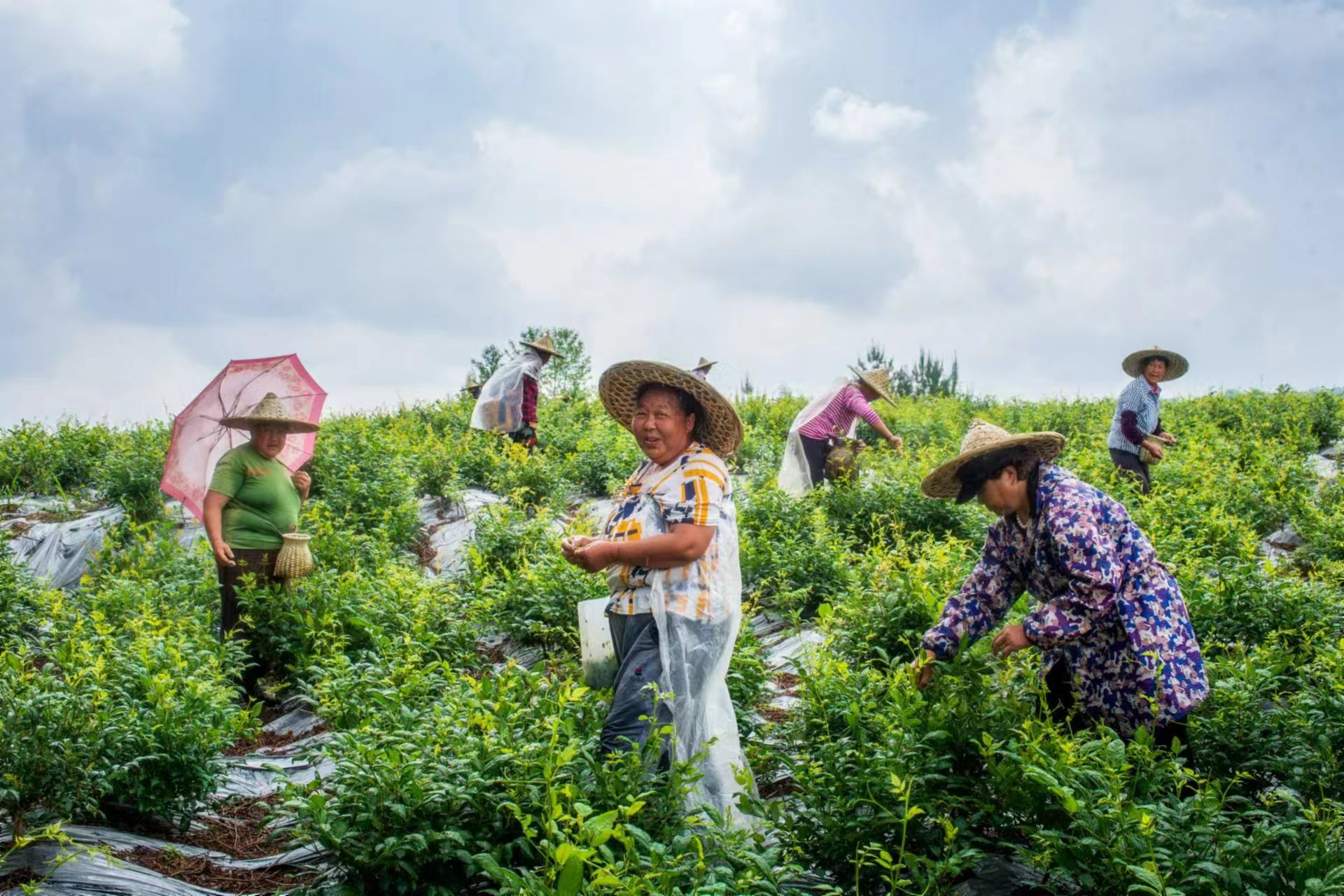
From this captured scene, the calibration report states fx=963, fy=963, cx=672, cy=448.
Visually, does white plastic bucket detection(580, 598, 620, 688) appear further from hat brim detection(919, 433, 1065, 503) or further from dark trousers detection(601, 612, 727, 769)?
hat brim detection(919, 433, 1065, 503)

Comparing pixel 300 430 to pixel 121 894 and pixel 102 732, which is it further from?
pixel 121 894

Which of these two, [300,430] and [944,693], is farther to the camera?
[300,430]

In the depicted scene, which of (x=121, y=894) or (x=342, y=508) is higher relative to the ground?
(x=342, y=508)

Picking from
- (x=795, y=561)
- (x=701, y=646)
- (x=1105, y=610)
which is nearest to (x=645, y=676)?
(x=701, y=646)

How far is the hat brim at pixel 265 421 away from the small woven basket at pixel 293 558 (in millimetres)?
652

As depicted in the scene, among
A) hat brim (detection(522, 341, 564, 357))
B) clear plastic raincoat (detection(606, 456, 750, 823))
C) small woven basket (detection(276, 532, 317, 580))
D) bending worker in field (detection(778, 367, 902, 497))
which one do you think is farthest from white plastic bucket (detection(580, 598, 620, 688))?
hat brim (detection(522, 341, 564, 357))

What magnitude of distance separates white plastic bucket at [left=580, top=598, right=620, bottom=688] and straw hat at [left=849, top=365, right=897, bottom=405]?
615 cm

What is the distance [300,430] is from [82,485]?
6.83 m

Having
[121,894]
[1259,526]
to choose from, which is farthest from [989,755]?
[1259,526]

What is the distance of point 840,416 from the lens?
8.80 metres

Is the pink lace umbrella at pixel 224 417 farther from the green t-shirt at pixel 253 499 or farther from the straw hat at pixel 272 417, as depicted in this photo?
the green t-shirt at pixel 253 499

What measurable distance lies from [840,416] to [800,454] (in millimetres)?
510

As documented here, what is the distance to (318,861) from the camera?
3148 millimetres

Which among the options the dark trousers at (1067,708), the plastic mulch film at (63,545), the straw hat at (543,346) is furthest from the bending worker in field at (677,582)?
the straw hat at (543,346)
